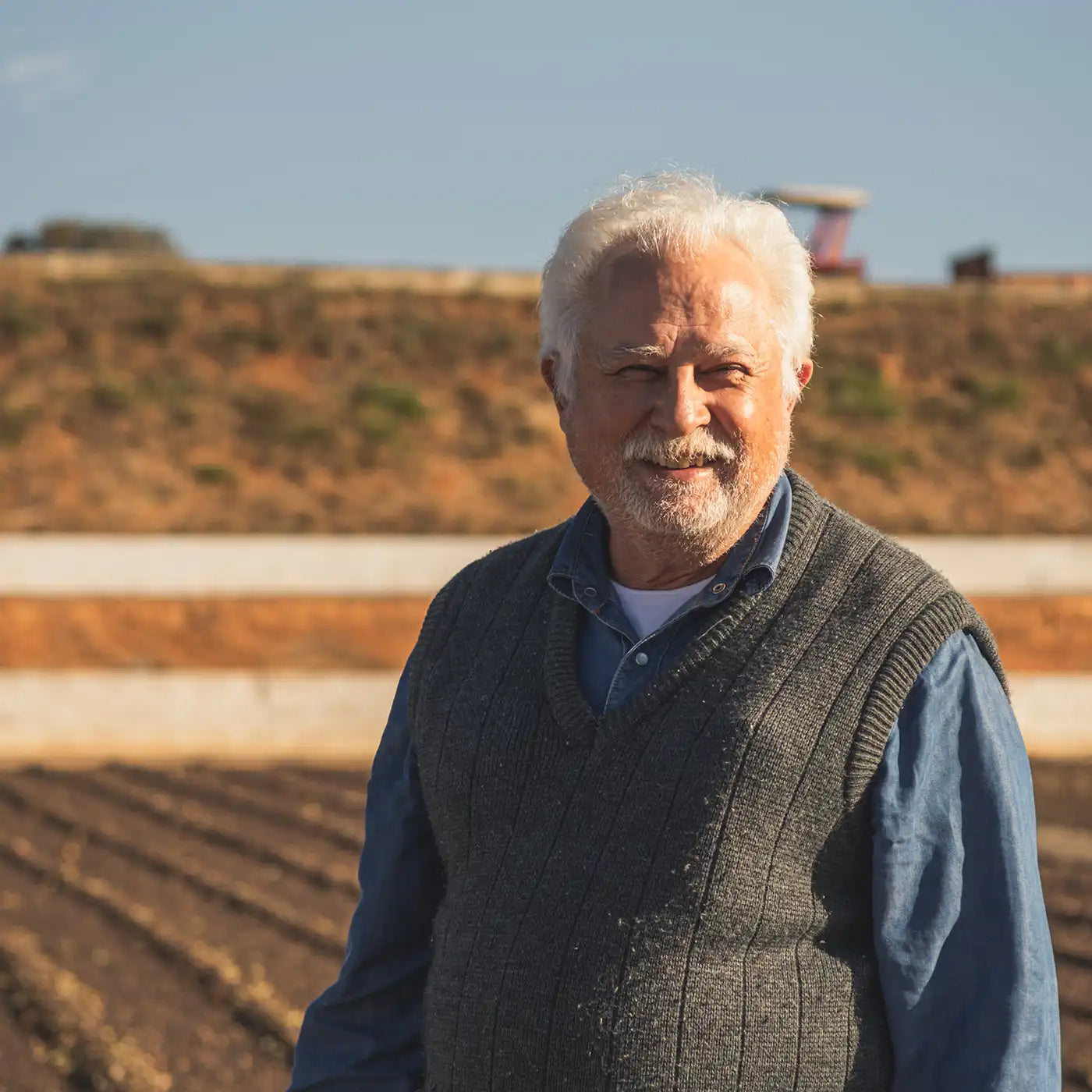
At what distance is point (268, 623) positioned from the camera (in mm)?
12625

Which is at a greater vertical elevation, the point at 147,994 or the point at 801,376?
the point at 801,376

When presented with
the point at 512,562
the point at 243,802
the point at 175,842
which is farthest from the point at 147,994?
the point at 512,562

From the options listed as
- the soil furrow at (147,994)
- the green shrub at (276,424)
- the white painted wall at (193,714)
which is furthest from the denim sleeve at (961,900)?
the green shrub at (276,424)

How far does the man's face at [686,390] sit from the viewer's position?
2.02m

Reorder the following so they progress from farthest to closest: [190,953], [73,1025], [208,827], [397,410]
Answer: [397,410]
[208,827]
[190,953]
[73,1025]

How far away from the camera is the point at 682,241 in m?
2.03

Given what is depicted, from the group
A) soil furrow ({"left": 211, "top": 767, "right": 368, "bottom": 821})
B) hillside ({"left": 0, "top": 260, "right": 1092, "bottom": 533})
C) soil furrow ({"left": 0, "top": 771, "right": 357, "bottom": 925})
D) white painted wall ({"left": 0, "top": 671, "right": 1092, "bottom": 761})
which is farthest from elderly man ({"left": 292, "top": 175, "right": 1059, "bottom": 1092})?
hillside ({"left": 0, "top": 260, "right": 1092, "bottom": 533})

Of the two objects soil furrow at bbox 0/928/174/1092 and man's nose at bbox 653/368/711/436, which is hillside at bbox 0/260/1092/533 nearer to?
soil furrow at bbox 0/928/174/1092

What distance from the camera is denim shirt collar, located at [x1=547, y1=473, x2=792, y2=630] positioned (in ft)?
6.66

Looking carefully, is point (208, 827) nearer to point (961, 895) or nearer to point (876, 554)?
point (876, 554)

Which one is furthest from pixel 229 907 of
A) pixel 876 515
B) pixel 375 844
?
pixel 876 515

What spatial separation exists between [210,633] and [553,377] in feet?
35.2

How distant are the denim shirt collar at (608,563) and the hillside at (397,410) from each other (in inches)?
511

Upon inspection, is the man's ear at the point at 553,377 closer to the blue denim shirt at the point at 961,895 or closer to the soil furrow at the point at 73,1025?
the blue denim shirt at the point at 961,895
